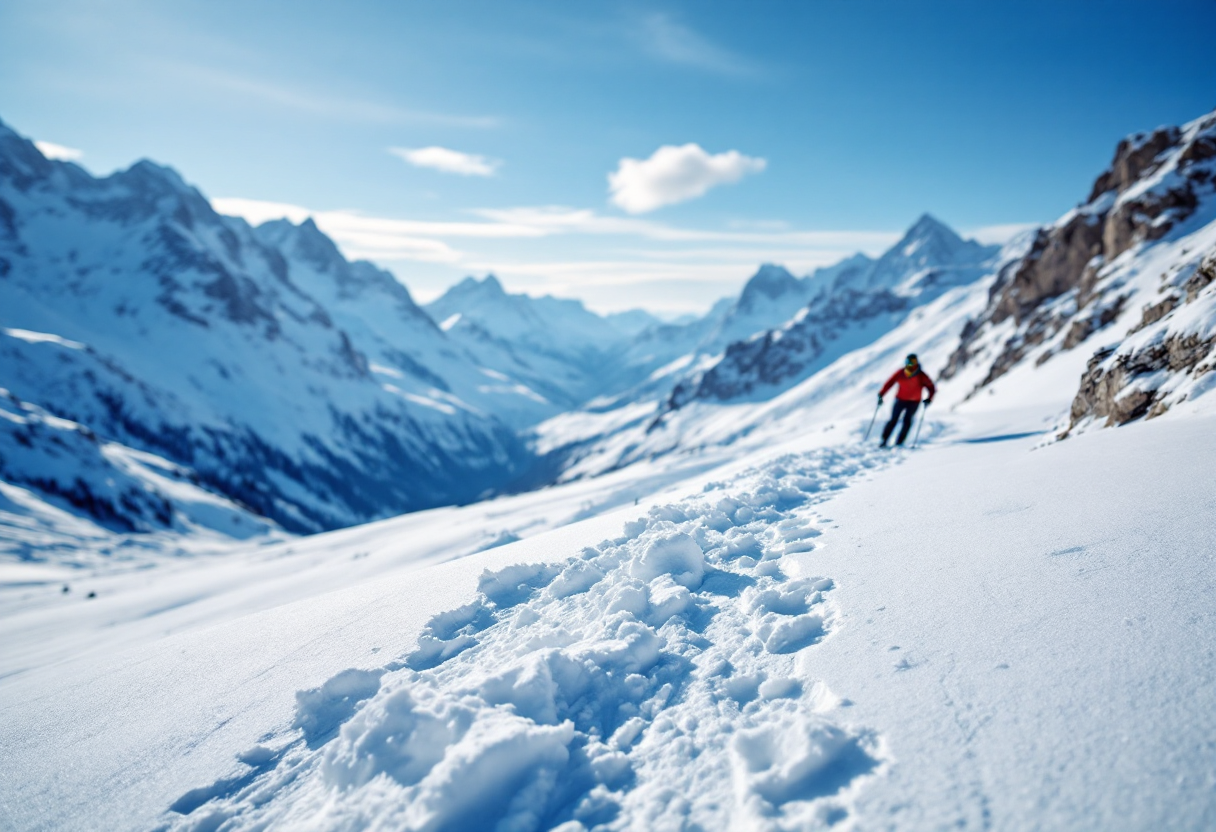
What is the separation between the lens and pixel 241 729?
461 cm

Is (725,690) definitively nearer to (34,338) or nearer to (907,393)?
(907,393)

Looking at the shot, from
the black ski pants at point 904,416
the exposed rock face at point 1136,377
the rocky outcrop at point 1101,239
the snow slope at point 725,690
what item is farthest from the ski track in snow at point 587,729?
the rocky outcrop at point 1101,239

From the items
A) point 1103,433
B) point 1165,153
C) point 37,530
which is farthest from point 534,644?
point 37,530

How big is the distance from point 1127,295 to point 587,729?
43.2 meters

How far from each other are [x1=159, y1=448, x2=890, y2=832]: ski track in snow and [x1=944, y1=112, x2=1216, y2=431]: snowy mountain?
9993 millimetres

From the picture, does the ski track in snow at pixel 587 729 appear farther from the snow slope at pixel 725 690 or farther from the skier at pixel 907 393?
the skier at pixel 907 393

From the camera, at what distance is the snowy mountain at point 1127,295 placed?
34.1 feet

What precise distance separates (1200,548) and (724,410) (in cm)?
17464

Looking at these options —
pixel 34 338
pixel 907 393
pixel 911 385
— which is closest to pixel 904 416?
pixel 907 393

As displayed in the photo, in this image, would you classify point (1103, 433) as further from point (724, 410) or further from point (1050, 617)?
point (724, 410)

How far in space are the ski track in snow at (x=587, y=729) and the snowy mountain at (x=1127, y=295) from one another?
9.99m

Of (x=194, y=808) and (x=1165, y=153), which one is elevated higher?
(x=1165, y=153)

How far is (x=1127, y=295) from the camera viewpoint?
106 ft

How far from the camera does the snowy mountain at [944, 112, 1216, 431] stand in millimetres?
10383
